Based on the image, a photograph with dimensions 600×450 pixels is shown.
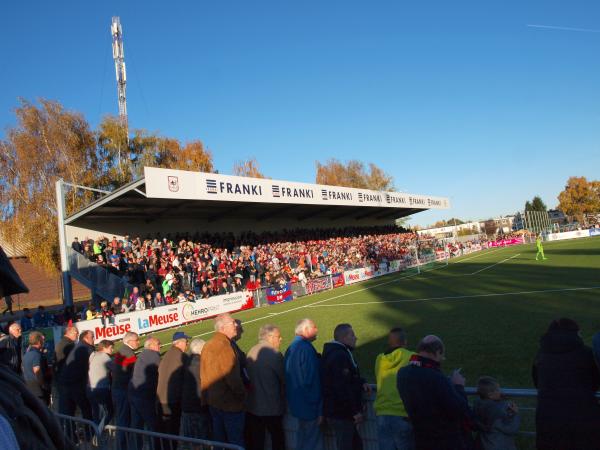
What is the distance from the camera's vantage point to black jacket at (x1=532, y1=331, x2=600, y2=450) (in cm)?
323

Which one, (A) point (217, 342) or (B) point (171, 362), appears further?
(B) point (171, 362)

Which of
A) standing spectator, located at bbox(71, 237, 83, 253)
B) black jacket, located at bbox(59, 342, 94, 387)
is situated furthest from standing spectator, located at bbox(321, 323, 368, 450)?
standing spectator, located at bbox(71, 237, 83, 253)

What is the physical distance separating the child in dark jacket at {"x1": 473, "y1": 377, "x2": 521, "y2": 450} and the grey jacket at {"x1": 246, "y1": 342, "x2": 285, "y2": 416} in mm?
1990

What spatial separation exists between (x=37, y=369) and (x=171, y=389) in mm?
3201

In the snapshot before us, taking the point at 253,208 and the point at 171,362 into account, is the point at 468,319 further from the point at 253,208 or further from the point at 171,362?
the point at 253,208

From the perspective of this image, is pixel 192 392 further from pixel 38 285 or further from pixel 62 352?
pixel 38 285

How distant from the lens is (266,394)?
4.75 m

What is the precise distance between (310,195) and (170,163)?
59.5 feet

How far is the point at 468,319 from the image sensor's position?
12367mm

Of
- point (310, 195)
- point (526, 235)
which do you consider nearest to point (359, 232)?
point (310, 195)

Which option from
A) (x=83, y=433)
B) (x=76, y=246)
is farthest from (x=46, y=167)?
(x=83, y=433)

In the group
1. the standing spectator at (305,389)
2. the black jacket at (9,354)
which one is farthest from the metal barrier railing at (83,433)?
the standing spectator at (305,389)

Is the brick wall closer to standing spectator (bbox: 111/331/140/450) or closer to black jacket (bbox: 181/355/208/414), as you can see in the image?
standing spectator (bbox: 111/331/140/450)

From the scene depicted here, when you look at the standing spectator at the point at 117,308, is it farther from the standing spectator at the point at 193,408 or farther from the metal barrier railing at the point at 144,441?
the metal barrier railing at the point at 144,441
